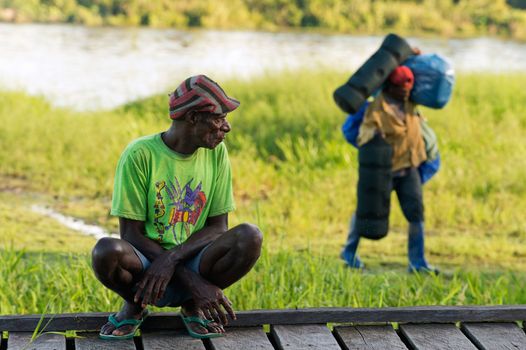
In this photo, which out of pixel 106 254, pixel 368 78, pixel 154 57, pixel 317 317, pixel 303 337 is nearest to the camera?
pixel 106 254

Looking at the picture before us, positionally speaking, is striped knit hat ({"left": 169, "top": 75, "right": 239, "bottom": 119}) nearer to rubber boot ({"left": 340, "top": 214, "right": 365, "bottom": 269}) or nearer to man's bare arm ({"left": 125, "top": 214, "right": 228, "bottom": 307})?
man's bare arm ({"left": 125, "top": 214, "right": 228, "bottom": 307})

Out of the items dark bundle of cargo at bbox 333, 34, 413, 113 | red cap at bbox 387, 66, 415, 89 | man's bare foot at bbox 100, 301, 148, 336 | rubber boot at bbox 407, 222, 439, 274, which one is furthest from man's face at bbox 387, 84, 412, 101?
man's bare foot at bbox 100, 301, 148, 336

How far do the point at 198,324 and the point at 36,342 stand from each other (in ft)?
2.02

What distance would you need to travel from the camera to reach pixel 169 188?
3.88m

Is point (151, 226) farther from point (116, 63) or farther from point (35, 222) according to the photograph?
point (116, 63)

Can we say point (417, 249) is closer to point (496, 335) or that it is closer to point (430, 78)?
point (430, 78)

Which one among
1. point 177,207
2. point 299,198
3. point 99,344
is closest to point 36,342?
point 99,344

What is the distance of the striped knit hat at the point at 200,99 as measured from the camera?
147 inches

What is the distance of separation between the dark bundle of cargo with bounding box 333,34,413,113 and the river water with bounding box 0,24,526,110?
761 cm

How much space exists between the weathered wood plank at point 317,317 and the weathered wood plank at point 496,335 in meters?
0.04

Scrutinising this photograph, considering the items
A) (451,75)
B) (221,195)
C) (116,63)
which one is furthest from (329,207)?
(116,63)

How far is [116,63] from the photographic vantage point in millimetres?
21062

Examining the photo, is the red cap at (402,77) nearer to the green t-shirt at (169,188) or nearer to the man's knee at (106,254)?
the green t-shirt at (169,188)

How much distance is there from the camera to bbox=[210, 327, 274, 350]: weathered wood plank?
155 inches
